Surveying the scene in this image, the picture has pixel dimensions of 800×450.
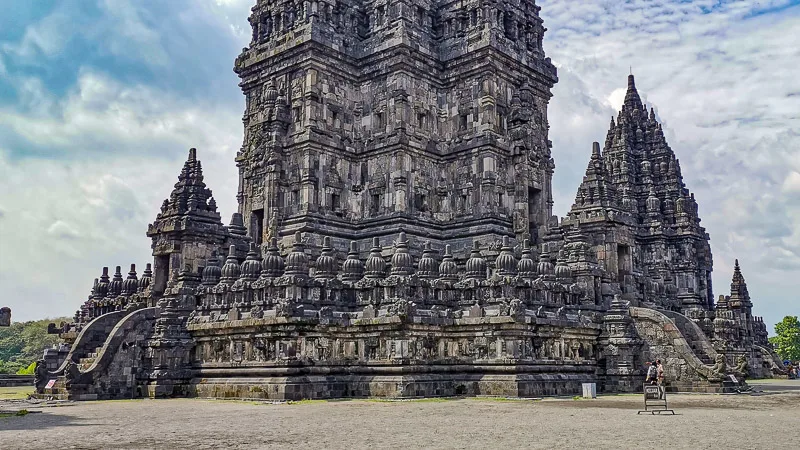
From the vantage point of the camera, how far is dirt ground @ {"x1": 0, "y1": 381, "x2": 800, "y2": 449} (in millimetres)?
16453

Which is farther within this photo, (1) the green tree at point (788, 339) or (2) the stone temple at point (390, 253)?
(1) the green tree at point (788, 339)

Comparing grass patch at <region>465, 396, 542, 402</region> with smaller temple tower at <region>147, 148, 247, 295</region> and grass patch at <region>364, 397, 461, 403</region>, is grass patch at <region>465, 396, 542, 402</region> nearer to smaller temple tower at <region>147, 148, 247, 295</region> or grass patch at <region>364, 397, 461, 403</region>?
grass patch at <region>364, 397, 461, 403</region>

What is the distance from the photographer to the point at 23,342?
8056 centimetres

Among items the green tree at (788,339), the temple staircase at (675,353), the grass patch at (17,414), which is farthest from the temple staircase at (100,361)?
the green tree at (788,339)

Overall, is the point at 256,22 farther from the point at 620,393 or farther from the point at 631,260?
the point at 620,393

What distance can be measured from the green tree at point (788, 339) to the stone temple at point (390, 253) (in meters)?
33.7

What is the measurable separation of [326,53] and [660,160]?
30.9 metres

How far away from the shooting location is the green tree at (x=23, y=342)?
2918 inches

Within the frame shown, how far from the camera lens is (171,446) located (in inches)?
628

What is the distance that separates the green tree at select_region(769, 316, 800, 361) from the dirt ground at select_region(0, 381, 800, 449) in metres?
56.2

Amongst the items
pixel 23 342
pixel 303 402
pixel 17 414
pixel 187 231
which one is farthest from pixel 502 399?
pixel 23 342

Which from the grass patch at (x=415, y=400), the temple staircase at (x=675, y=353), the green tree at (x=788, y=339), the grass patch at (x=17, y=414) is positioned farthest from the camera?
the green tree at (x=788, y=339)

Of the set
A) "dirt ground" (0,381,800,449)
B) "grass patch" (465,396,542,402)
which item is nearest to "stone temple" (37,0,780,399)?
"grass patch" (465,396,542,402)

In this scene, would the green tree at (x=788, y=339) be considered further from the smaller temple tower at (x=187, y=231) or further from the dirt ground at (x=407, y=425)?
the smaller temple tower at (x=187, y=231)
